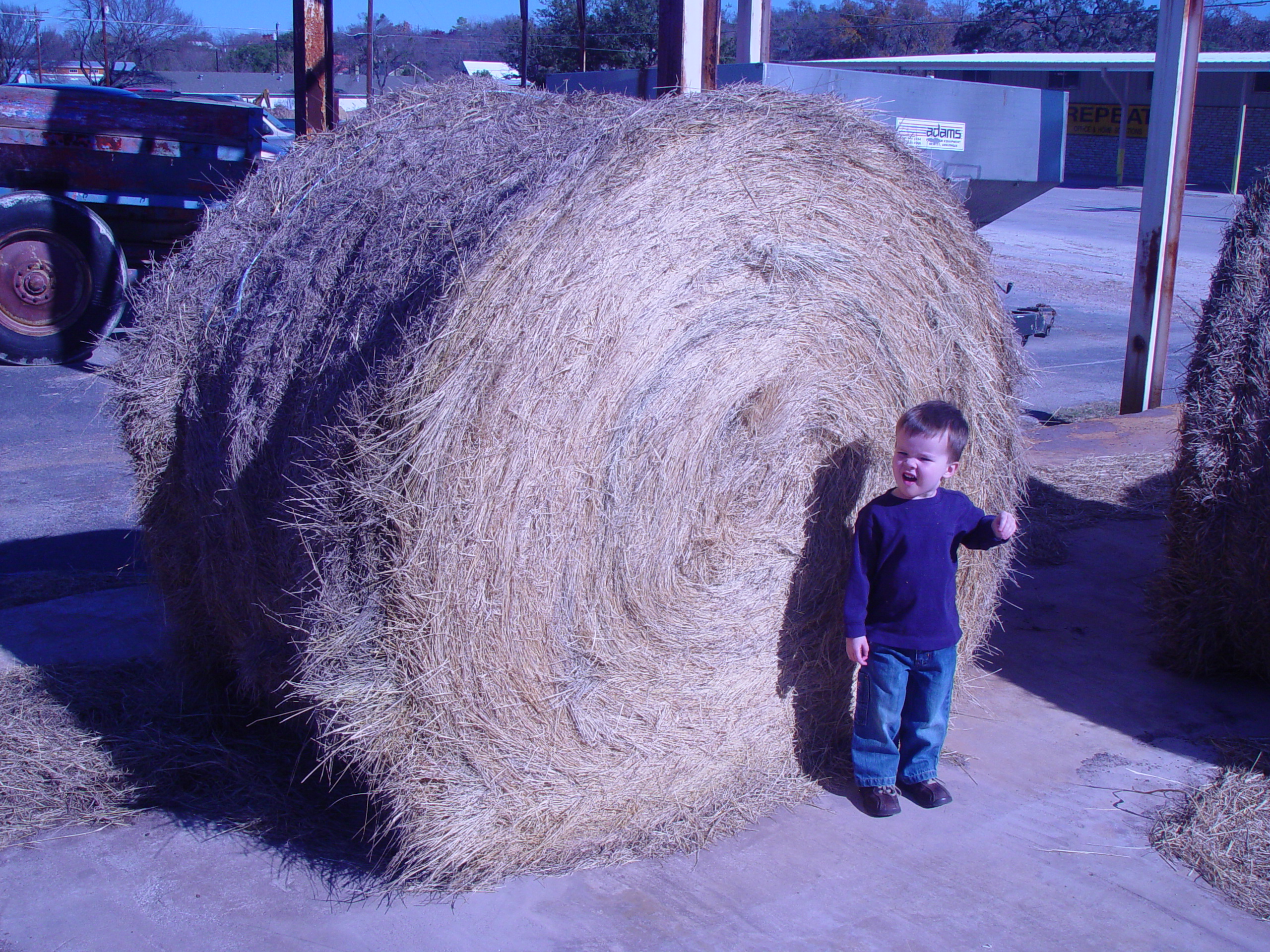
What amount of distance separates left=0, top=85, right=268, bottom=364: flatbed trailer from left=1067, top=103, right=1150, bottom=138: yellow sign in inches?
1249

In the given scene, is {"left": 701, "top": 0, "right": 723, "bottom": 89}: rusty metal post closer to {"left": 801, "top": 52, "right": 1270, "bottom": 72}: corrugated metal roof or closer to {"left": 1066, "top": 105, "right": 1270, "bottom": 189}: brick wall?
{"left": 801, "top": 52, "right": 1270, "bottom": 72}: corrugated metal roof

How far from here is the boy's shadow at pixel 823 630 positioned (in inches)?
134

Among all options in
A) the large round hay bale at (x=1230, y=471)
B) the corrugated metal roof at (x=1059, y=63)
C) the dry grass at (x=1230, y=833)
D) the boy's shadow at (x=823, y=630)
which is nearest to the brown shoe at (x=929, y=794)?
the boy's shadow at (x=823, y=630)

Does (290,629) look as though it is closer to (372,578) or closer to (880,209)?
(372,578)

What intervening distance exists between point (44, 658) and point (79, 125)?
7847mm

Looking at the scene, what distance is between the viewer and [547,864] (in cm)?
284

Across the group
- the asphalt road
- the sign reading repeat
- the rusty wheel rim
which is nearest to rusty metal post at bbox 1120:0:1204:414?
the asphalt road

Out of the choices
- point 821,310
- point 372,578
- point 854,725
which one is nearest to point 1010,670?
point 854,725

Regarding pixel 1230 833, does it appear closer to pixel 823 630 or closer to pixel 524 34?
pixel 823 630

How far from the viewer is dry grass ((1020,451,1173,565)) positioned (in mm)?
5578

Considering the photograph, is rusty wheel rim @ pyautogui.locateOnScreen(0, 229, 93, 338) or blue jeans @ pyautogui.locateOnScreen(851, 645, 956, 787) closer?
blue jeans @ pyautogui.locateOnScreen(851, 645, 956, 787)

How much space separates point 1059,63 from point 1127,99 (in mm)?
4439

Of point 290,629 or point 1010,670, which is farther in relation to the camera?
point 1010,670

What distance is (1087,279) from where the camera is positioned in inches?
615
